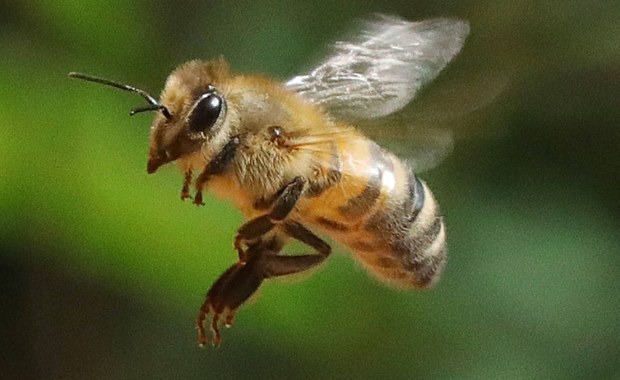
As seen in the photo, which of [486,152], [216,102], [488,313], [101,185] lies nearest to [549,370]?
[488,313]

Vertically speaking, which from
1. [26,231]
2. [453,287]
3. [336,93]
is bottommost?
[26,231]

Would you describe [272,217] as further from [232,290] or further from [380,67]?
[380,67]

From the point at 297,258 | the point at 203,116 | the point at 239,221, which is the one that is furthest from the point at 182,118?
the point at 239,221

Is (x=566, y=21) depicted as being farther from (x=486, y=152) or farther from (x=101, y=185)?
(x=101, y=185)

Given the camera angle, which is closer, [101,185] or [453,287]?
[101,185]

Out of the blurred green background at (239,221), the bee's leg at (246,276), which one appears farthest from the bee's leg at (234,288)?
the blurred green background at (239,221)

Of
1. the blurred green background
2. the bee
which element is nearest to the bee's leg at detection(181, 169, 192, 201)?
the bee

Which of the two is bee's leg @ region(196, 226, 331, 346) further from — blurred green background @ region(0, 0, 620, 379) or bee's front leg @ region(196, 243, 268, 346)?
blurred green background @ region(0, 0, 620, 379)
